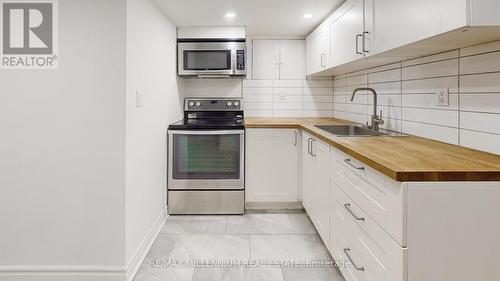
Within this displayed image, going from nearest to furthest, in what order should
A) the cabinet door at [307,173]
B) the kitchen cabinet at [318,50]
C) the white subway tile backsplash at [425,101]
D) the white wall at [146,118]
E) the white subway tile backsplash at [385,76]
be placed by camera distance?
the white subway tile backsplash at [425,101]
the white wall at [146,118]
the white subway tile backsplash at [385,76]
the cabinet door at [307,173]
the kitchen cabinet at [318,50]

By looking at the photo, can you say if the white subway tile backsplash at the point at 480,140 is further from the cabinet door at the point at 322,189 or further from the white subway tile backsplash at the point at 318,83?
the white subway tile backsplash at the point at 318,83

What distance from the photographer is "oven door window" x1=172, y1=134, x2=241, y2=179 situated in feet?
10.3

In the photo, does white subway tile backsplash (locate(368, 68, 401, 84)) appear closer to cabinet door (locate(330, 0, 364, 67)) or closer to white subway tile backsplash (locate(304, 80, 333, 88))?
cabinet door (locate(330, 0, 364, 67))

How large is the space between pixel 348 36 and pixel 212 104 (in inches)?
70.7

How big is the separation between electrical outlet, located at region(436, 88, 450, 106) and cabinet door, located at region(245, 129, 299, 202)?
1.49 m

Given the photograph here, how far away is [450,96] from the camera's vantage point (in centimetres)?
179

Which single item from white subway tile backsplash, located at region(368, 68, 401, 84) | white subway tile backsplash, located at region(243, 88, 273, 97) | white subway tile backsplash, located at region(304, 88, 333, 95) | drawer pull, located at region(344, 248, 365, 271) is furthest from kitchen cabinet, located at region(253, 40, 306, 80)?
drawer pull, located at region(344, 248, 365, 271)

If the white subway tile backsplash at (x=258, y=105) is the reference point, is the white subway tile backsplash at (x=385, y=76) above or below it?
above

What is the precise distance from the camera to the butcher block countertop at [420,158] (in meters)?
1.11

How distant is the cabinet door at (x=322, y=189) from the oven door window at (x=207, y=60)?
139 centimetres

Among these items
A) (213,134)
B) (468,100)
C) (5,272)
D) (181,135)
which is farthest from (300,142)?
(5,272)

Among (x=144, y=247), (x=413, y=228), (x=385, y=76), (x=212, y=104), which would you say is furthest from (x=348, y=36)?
(x=144, y=247)

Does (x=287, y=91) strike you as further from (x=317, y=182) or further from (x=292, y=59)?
(x=317, y=182)

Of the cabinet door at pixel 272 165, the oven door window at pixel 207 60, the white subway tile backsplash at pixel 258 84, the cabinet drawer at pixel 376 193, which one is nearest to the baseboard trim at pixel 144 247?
the cabinet door at pixel 272 165
